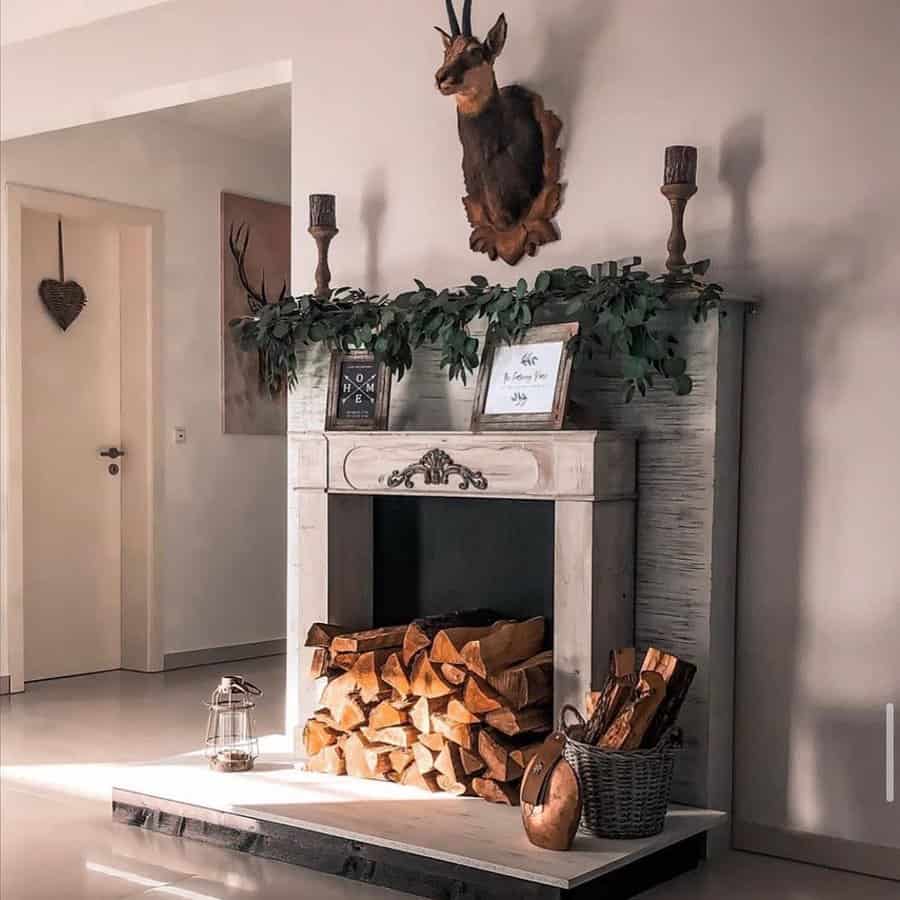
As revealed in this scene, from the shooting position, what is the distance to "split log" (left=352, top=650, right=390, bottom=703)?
3789mm

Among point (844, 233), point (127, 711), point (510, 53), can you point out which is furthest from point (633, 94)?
point (127, 711)

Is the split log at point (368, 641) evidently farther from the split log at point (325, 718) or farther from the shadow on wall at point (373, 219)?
the shadow on wall at point (373, 219)

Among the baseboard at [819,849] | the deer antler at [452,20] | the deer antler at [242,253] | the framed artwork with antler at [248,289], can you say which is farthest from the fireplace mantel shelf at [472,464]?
the deer antler at [242,253]

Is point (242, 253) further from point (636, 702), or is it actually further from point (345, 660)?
point (636, 702)

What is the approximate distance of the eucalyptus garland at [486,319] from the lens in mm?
3404

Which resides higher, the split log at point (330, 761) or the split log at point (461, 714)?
the split log at point (461, 714)

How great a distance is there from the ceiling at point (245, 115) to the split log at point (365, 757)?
312 cm

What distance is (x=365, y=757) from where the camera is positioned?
3.80 metres

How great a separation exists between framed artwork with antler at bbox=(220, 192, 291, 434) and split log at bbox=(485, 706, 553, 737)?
3495mm

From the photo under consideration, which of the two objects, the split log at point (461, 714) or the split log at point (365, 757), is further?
the split log at point (365, 757)

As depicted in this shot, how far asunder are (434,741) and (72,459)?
3.39 m

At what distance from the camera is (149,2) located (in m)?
4.78

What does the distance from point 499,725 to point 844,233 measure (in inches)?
61.4

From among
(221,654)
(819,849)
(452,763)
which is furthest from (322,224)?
(221,654)
